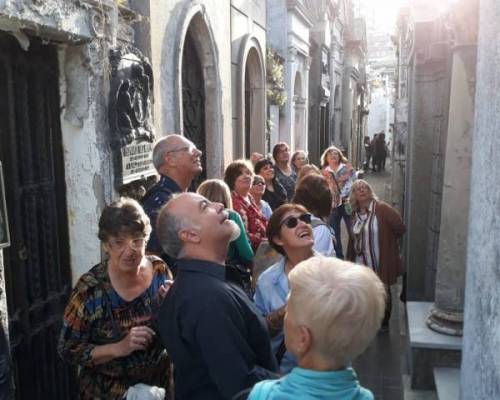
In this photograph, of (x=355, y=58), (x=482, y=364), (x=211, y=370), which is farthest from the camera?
(x=355, y=58)

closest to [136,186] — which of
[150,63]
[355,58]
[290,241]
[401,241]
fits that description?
[150,63]

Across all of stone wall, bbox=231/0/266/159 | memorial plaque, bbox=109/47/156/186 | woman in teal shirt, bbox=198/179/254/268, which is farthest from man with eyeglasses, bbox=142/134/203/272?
stone wall, bbox=231/0/266/159

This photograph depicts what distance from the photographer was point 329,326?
1414mm

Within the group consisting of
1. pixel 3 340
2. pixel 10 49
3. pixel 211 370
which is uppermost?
pixel 10 49

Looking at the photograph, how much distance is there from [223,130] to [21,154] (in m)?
3.72

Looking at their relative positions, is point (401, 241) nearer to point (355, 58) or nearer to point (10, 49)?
point (10, 49)

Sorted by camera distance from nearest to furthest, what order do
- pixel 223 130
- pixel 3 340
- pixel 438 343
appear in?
pixel 3 340, pixel 438 343, pixel 223 130

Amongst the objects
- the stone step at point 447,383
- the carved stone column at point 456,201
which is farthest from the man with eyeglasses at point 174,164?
the stone step at point 447,383

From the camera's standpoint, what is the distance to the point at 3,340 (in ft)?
8.41

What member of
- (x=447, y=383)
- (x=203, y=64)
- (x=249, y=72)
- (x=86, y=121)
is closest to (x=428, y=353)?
(x=447, y=383)

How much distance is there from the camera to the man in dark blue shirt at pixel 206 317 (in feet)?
5.85

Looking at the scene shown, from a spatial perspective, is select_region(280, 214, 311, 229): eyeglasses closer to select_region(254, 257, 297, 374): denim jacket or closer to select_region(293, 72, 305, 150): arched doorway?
select_region(254, 257, 297, 374): denim jacket

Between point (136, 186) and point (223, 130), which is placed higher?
point (223, 130)

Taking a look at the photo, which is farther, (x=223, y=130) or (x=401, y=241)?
(x=401, y=241)
